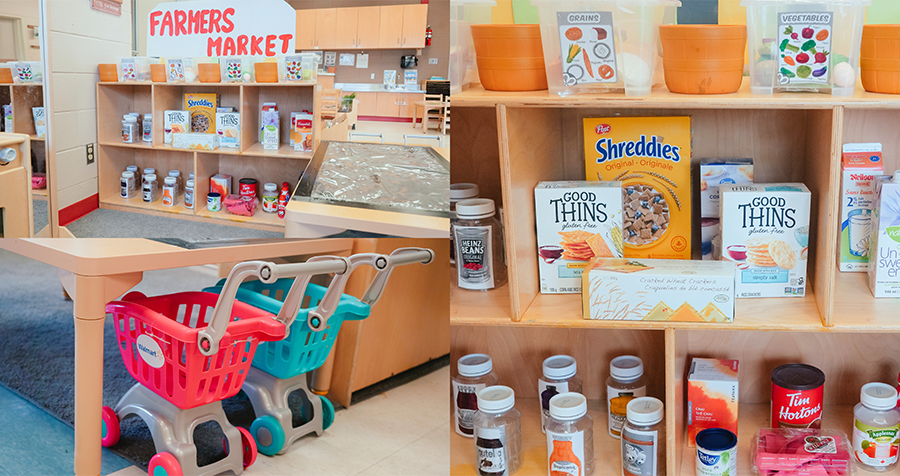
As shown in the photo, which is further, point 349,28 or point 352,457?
point 352,457

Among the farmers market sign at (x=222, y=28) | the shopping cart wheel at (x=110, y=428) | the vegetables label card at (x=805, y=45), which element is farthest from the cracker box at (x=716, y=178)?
the shopping cart wheel at (x=110, y=428)

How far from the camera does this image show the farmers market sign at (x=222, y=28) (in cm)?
115

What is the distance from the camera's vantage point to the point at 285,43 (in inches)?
45.8

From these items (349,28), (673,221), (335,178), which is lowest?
(673,221)

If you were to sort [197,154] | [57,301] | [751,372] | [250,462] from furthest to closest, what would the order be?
[57,301], [250,462], [751,372], [197,154]

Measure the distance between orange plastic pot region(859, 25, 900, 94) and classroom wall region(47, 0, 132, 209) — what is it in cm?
144

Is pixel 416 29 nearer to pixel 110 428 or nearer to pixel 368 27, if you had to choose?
pixel 368 27

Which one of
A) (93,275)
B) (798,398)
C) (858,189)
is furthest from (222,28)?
(798,398)

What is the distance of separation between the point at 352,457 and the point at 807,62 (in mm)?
1627

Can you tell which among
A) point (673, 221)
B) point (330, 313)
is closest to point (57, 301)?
point (330, 313)

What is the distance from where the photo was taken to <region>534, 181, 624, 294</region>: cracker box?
4.54ft

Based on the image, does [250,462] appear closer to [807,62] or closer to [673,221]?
[673,221]

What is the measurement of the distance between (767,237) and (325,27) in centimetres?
103

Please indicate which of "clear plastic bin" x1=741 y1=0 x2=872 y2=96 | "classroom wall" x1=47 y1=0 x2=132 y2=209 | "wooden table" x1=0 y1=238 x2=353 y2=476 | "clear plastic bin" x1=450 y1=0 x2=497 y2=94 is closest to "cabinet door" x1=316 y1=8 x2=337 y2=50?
"clear plastic bin" x1=450 y1=0 x2=497 y2=94
